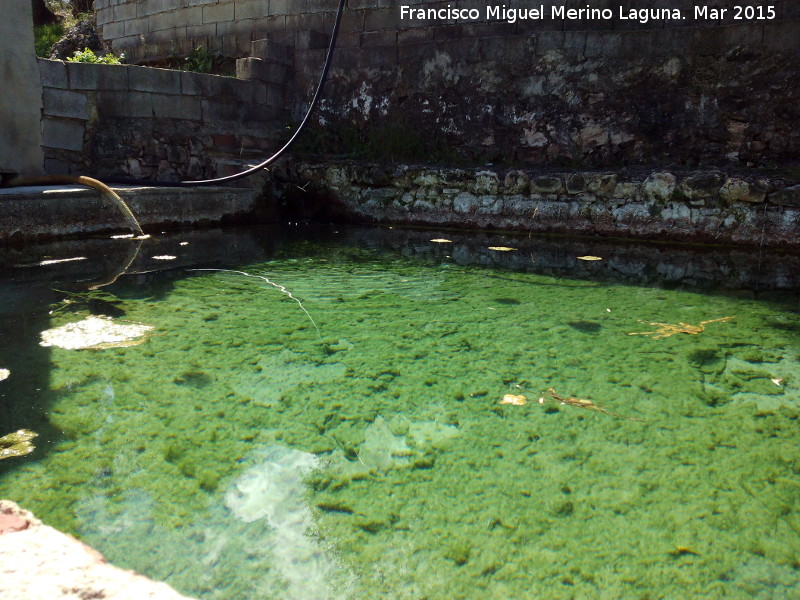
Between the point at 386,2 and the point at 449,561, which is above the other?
the point at 386,2

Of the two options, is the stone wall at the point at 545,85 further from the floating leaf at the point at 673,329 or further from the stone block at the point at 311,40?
the floating leaf at the point at 673,329

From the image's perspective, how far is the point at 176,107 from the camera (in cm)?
549

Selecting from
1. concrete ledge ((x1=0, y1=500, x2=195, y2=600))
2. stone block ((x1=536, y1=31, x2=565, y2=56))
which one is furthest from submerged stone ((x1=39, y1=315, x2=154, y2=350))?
stone block ((x1=536, y1=31, x2=565, y2=56))

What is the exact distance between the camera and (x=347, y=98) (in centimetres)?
611

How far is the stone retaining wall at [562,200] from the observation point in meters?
4.21

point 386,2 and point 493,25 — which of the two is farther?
point 386,2

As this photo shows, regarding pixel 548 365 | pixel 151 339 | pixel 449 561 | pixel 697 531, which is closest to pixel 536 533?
pixel 449 561

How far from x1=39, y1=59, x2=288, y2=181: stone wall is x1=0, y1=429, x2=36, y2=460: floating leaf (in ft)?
13.0

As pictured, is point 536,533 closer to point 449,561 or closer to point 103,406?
point 449,561

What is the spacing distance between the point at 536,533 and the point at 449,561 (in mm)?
201

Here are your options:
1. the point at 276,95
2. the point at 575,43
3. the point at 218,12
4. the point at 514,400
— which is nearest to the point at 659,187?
the point at 575,43

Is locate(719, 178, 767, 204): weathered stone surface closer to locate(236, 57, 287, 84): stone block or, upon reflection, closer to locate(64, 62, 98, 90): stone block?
locate(236, 57, 287, 84): stone block

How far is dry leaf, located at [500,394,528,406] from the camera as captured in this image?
5.82 ft

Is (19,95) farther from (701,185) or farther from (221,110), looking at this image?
(701,185)
